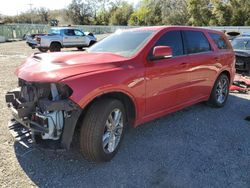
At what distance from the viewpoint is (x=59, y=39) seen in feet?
61.3

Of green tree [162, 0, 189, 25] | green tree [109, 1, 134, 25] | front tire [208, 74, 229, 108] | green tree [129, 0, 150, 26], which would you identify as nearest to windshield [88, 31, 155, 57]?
front tire [208, 74, 229, 108]

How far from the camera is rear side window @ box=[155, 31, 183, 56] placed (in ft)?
14.9

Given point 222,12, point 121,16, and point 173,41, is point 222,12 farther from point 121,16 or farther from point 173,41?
point 173,41

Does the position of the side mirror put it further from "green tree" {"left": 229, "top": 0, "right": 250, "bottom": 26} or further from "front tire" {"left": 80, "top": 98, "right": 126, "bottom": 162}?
"green tree" {"left": 229, "top": 0, "right": 250, "bottom": 26}

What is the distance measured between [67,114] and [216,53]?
12.6 feet

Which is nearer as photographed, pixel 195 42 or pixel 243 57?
pixel 195 42

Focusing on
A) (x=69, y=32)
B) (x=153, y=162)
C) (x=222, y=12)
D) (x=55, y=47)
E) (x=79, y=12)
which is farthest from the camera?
(x=79, y=12)

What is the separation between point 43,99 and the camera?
128 inches

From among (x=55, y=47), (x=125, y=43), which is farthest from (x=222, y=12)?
(x=125, y=43)

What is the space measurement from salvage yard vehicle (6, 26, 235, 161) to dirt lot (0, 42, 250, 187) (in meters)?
0.30

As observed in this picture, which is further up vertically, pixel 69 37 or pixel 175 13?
pixel 175 13

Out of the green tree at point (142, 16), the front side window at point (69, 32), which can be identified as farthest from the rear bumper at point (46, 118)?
the green tree at point (142, 16)

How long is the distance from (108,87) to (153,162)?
118 cm

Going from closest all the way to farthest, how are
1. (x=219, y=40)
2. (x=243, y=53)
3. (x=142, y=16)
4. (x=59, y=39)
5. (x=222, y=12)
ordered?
1. (x=219, y=40)
2. (x=243, y=53)
3. (x=59, y=39)
4. (x=222, y=12)
5. (x=142, y=16)
